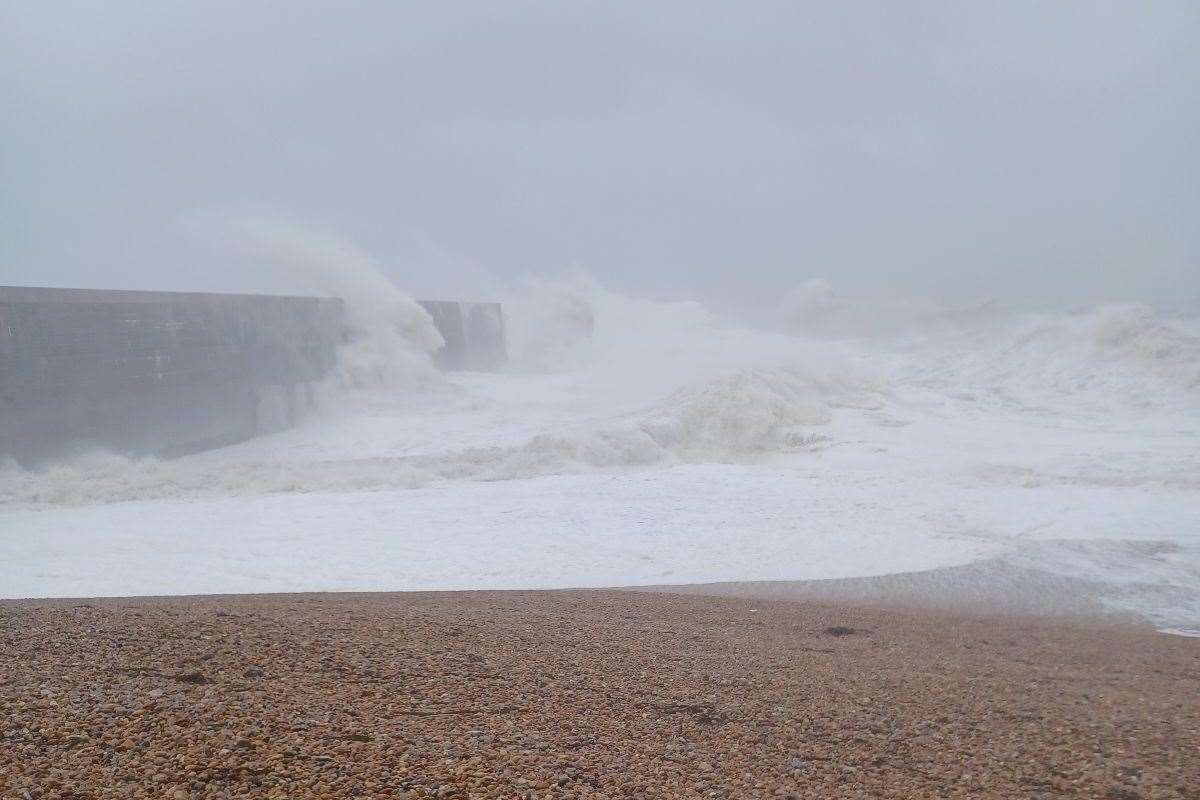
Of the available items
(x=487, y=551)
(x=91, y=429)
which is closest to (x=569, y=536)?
(x=487, y=551)

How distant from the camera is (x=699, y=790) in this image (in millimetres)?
2344

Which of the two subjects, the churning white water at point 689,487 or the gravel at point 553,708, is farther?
the churning white water at point 689,487

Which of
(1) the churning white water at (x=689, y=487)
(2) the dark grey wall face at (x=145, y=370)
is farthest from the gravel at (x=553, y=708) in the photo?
(2) the dark grey wall face at (x=145, y=370)

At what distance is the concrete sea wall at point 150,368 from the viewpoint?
11.5 m

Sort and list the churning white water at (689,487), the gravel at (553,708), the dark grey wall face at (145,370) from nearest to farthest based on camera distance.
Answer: the gravel at (553,708) < the churning white water at (689,487) < the dark grey wall face at (145,370)

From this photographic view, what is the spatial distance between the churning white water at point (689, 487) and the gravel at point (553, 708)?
6.70 feet

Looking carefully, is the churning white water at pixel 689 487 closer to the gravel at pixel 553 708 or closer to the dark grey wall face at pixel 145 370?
the dark grey wall face at pixel 145 370

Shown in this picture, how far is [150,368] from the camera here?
13352 millimetres

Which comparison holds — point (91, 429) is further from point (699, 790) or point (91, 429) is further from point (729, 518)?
point (699, 790)

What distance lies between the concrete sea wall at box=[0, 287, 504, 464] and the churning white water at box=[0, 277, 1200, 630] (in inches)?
18.6

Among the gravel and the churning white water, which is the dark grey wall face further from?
the gravel

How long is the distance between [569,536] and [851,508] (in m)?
2.83

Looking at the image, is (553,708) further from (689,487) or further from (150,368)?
(150,368)

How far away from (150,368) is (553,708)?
12422 millimetres
